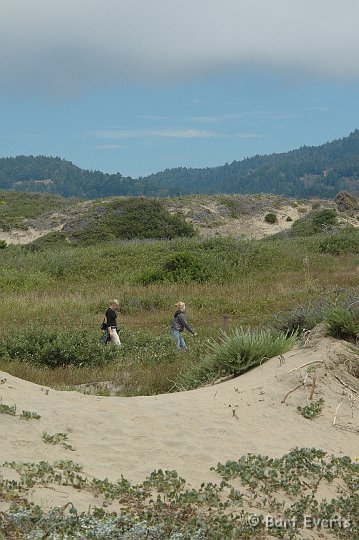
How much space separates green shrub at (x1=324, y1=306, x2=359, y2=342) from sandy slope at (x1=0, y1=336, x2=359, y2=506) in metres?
0.72

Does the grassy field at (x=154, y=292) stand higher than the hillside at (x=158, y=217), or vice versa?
the hillside at (x=158, y=217)

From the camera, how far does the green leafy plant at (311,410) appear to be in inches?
304

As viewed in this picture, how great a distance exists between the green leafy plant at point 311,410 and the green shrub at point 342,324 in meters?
1.99

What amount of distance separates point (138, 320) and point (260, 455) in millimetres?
11949

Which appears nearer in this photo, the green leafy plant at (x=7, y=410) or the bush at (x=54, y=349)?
the green leafy plant at (x=7, y=410)

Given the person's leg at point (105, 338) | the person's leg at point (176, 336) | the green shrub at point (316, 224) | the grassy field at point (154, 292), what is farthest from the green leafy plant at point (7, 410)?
the green shrub at point (316, 224)

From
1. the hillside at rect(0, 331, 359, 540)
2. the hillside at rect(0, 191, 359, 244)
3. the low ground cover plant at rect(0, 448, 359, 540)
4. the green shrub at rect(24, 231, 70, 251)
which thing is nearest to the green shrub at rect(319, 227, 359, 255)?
the hillside at rect(0, 191, 359, 244)

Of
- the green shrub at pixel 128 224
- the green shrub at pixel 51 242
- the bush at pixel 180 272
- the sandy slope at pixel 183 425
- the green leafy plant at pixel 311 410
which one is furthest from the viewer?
the green shrub at pixel 128 224

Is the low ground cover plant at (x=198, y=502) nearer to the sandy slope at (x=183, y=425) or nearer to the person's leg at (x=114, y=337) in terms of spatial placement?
the sandy slope at (x=183, y=425)

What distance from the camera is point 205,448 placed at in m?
6.59

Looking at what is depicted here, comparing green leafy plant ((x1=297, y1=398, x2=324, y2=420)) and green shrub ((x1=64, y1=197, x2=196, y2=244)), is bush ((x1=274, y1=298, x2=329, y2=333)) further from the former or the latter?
green shrub ((x1=64, y1=197, x2=196, y2=244))

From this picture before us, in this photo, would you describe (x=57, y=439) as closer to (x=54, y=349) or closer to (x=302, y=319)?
(x=302, y=319)

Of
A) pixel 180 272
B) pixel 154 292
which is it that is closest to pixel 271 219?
pixel 180 272

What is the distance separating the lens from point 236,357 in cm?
937
